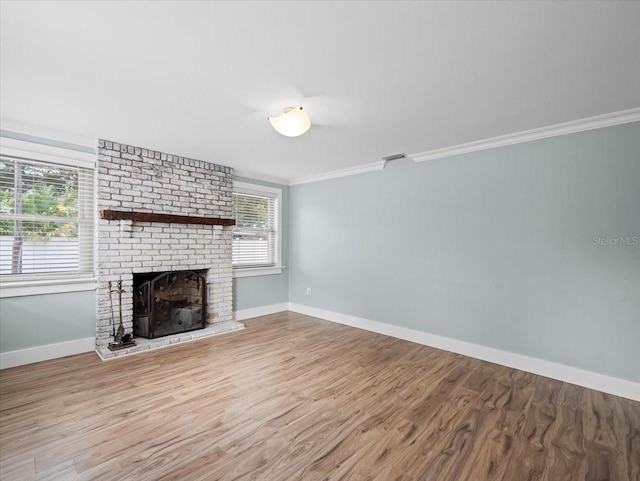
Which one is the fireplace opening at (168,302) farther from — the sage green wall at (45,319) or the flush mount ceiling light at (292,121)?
the flush mount ceiling light at (292,121)

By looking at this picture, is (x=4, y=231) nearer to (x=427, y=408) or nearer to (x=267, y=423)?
(x=267, y=423)

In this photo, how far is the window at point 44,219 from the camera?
310cm

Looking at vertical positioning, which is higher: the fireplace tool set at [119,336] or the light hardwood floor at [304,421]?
the fireplace tool set at [119,336]

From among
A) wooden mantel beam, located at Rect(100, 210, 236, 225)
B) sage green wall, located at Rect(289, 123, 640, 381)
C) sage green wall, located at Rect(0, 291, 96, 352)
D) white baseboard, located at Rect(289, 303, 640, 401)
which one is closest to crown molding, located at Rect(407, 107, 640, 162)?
sage green wall, located at Rect(289, 123, 640, 381)

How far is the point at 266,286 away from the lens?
534 cm

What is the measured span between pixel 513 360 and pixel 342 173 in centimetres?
336

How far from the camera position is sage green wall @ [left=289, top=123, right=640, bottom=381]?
2711 millimetres

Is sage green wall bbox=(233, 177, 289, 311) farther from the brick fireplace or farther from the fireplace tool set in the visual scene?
the fireplace tool set

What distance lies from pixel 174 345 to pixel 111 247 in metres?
1.42

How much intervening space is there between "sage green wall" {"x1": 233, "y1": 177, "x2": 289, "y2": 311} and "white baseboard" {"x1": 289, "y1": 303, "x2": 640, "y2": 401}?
1367 mm

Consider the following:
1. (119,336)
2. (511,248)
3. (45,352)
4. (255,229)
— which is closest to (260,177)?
(255,229)

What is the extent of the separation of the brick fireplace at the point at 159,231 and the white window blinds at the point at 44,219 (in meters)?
0.24

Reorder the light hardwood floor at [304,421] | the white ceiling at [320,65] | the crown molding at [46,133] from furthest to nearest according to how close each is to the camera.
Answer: the crown molding at [46,133], the light hardwood floor at [304,421], the white ceiling at [320,65]

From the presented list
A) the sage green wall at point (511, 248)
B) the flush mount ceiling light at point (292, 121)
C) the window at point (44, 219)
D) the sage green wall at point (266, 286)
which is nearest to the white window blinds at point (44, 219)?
the window at point (44, 219)
